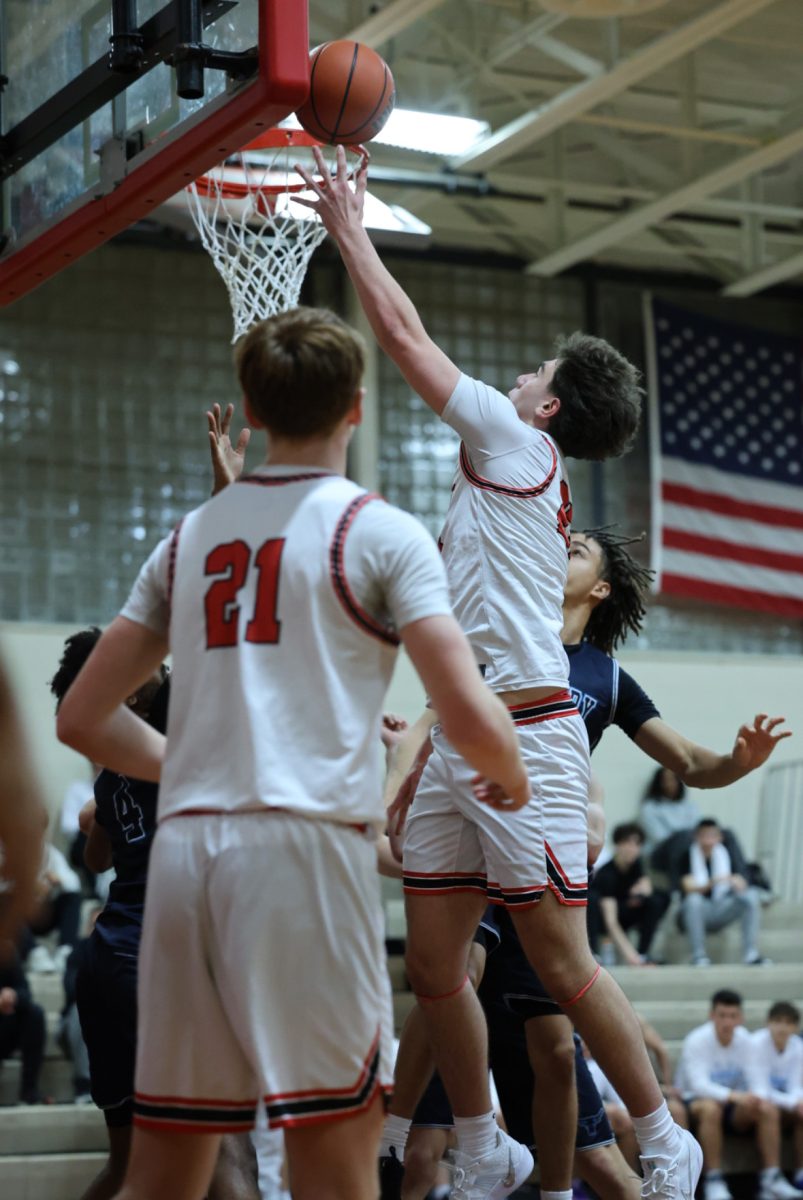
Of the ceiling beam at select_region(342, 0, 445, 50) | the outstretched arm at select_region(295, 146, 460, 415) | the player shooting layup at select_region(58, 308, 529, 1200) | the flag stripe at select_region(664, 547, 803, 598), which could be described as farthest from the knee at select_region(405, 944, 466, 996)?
the flag stripe at select_region(664, 547, 803, 598)

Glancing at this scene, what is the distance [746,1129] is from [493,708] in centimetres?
925

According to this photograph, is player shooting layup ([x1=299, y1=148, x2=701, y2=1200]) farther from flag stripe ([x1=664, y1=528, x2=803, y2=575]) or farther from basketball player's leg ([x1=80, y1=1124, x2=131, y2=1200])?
flag stripe ([x1=664, y1=528, x2=803, y2=575])

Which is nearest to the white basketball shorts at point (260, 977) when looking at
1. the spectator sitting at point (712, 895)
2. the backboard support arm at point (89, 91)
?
the backboard support arm at point (89, 91)

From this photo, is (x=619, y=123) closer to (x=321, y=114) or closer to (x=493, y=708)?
(x=321, y=114)

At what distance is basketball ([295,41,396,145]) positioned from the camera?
4.96 m

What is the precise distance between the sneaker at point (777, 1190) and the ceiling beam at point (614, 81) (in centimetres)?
792

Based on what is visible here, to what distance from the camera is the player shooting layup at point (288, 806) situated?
2.95 metres

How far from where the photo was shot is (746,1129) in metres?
11.2

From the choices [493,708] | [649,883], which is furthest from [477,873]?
[649,883]

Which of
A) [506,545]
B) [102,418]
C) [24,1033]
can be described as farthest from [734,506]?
[506,545]

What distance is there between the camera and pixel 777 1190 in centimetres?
1082

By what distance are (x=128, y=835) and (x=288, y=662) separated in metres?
2.00

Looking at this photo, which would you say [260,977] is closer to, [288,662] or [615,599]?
[288,662]

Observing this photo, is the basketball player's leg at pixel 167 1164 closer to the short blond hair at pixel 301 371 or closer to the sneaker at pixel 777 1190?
the short blond hair at pixel 301 371
